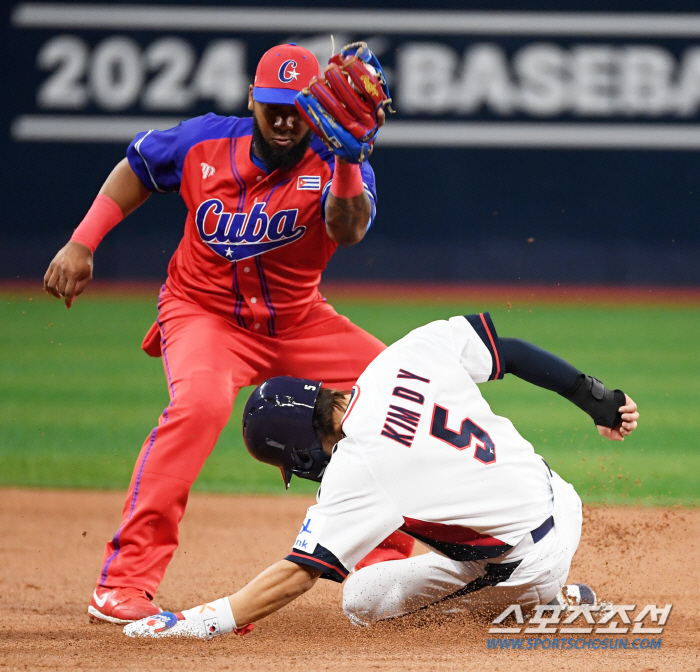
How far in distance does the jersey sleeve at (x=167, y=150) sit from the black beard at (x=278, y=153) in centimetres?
18

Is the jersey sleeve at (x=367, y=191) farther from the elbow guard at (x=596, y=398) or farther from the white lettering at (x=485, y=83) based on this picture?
the white lettering at (x=485, y=83)

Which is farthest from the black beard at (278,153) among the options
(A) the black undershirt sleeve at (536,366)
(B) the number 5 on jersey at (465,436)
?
(B) the number 5 on jersey at (465,436)

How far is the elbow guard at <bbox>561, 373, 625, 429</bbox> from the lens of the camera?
127 inches

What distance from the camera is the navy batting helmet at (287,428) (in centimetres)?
297

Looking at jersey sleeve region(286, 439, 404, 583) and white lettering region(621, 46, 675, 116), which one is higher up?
white lettering region(621, 46, 675, 116)

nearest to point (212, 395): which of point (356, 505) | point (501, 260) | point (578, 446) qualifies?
point (356, 505)

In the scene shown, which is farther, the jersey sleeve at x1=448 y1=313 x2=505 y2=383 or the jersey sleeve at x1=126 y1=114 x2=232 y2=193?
the jersey sleeve at x1=126 y1=114 x2=232 y2=193

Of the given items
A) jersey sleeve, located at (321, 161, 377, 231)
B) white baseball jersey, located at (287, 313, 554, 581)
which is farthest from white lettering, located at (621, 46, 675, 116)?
white baseball jersey, located at (287, 313, 554, 581)

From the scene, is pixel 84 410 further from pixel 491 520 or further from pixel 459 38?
pixel 459 38

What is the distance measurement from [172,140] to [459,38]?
1204cm

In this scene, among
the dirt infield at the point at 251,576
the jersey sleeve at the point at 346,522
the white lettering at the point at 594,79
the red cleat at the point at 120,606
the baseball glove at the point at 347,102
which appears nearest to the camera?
the jersey sleeve at the point at 346,522

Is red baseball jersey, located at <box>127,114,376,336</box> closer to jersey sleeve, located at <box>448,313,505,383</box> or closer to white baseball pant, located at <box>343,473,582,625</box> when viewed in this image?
jersey sleeve, located at <box>448,313,505,383</box>

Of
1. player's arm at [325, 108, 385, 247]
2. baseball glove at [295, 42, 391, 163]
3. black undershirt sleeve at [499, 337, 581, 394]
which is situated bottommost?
black undershirt sleeve at [499, 337, 581, 394]

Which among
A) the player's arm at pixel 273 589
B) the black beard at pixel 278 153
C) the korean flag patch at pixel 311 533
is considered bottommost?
the player's arm at pixel 273 589
